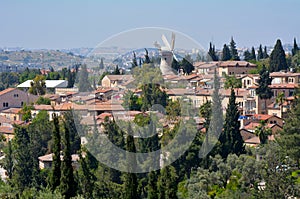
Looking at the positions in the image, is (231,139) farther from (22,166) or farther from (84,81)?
(84,81)

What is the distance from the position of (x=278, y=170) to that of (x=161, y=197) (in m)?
2.33

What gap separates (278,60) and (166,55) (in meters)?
8.03

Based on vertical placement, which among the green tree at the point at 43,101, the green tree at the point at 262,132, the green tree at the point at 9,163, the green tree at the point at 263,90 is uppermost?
the green tree at the point at 263,90

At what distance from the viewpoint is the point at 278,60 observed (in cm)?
2445

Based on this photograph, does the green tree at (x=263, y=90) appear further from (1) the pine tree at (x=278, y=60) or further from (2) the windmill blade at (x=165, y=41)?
(1) the pine tree at (x=278, y=60)

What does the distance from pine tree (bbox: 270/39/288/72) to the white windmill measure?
7039 millimetres

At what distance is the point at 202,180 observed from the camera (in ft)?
38.7

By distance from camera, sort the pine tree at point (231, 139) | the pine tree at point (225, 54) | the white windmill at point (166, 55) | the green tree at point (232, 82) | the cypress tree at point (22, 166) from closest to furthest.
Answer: the cypress tree at point (22, 166), the pine tree at point (231, 139), the white windmill at point (166, 55), the green tree at point (232, 82), the pine tree at point (225, 54)

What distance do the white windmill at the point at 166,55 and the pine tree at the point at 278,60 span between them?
277 inches

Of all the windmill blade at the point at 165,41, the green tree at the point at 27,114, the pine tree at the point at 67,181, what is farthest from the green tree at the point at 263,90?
the pine tree at the point at 67,181

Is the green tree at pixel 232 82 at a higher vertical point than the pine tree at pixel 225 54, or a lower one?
lower

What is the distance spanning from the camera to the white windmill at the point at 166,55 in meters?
15.5

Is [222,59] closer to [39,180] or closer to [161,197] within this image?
[39,180]

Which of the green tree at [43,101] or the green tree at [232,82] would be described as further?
the green tree at [43,101]
